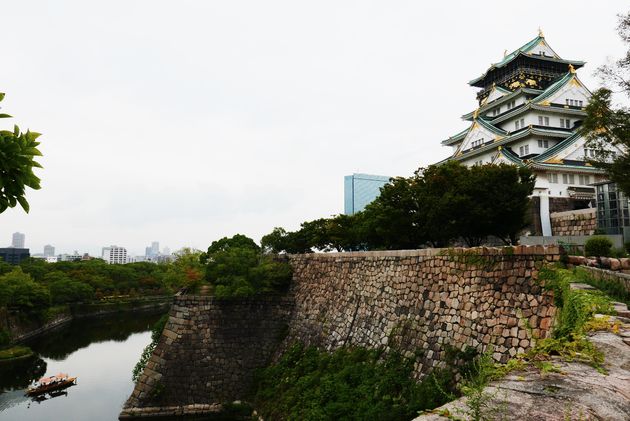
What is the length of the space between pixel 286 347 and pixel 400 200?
8728mm

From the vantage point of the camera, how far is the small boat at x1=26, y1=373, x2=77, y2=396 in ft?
70.5

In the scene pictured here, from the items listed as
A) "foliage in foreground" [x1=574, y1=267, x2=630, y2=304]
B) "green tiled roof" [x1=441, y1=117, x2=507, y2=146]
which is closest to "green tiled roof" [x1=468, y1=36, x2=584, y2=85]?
"green tiled roof" [x1=441, y1=117, x2=507, y2=146]

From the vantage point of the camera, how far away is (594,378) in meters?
3.59

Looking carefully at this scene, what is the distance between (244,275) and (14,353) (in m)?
20.0

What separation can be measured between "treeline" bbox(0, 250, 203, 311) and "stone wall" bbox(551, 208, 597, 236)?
23.5 metres

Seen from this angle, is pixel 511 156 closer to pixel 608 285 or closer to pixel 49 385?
pixel 608 285

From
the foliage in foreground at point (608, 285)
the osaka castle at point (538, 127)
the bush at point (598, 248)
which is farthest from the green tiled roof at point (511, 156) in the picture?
the foliage in foreground at point (608, 285)

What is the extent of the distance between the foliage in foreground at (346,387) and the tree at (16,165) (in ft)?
23.5

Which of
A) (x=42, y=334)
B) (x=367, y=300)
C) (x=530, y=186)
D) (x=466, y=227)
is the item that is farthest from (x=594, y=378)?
(x=42, y=334)

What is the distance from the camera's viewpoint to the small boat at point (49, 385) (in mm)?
21484

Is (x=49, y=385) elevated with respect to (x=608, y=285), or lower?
lower

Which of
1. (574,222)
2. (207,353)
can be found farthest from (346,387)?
(574,222)

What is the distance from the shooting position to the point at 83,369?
27.4 m

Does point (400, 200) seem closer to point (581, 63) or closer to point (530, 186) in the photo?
point (530, 186)
